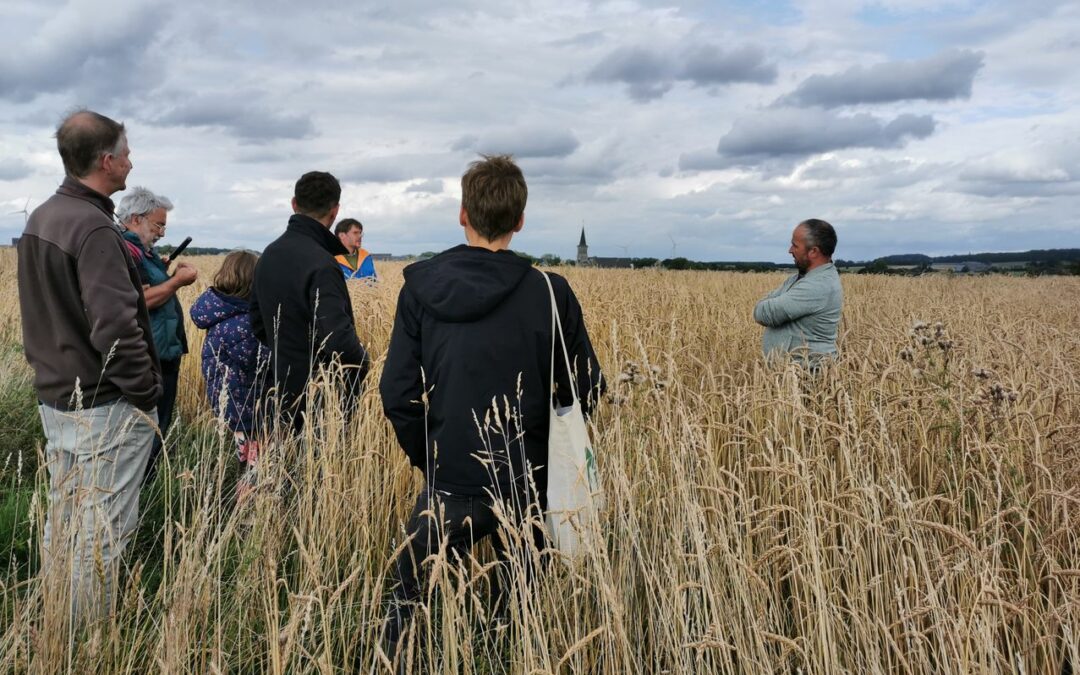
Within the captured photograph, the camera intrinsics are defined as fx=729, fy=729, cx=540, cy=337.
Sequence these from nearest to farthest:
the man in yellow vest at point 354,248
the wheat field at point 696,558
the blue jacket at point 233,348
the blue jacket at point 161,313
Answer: the wheat field at point 696,558 → the blue jacket at point 161,313 → the blue jacket at point 233,348 → the man in yellow vest at point 354,248

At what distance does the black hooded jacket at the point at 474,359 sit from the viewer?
2.28m

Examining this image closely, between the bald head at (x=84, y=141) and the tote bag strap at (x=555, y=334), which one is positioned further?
the bald head at (x=84, y=141)

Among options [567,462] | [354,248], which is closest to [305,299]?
[567,462]

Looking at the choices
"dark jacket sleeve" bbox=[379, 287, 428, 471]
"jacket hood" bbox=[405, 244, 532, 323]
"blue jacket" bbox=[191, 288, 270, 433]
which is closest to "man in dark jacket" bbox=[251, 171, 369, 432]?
"blue jacket" bbox=[191, 288, 270, 433]

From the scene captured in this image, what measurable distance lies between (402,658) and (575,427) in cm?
93

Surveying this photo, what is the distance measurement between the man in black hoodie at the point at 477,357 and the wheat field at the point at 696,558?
0.26 meters

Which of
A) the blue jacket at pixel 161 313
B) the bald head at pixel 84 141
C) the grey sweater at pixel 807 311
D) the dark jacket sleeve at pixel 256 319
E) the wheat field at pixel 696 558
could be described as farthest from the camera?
the grey sweater at pixel 807 311

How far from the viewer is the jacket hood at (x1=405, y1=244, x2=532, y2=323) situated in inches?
88.7

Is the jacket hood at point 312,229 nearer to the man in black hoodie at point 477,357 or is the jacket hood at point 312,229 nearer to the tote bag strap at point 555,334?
the man in black hoodie at point 477,357

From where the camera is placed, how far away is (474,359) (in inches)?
89.7

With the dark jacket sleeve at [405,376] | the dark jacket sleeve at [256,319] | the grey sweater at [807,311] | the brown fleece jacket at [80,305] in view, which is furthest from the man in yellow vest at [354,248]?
the dark jacket sleeve at [405,376]

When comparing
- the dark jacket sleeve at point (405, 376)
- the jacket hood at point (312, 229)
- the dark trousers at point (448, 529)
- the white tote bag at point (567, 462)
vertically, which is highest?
the jacket hood at point (312, 229)

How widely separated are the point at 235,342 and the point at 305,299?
0.59m

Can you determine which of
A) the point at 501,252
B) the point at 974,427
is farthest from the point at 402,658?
the point at 974,427
